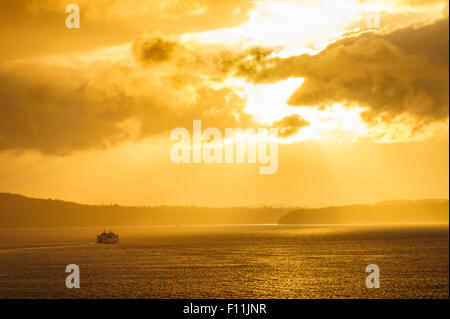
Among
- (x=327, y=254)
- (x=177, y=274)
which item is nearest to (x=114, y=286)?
(x=177, y=274)

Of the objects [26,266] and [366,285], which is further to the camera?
[26,266]

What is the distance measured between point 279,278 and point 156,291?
110ft

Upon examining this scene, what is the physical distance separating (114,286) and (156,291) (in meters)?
11.6

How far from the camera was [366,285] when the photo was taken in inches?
4072

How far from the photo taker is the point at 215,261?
153000 mm
